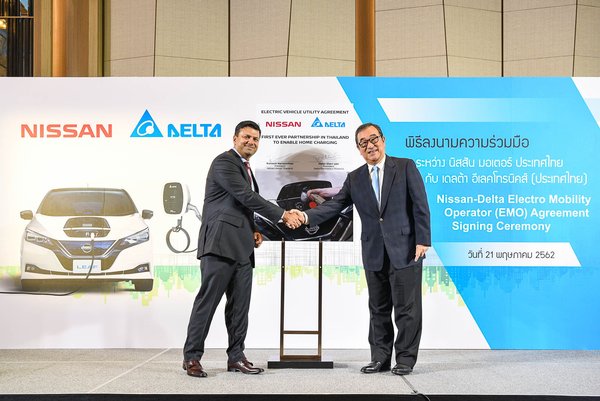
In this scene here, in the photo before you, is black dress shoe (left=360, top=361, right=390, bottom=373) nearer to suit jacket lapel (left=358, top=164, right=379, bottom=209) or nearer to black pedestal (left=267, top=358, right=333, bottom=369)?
black pedestal (left=267, top=358, right=333, bottom=369)

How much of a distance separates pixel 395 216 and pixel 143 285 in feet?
7.39

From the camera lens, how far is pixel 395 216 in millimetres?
4824

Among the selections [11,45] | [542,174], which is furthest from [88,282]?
[11,45]

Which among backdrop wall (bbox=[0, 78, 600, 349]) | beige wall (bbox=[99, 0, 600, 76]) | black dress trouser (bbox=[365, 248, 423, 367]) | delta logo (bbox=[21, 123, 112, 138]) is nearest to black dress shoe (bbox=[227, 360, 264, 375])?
black dress trouser (bbox=[365, 248, 423, 367])

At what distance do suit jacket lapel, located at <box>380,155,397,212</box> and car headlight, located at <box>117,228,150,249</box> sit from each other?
2089mm

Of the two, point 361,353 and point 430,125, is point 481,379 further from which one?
point 430,125

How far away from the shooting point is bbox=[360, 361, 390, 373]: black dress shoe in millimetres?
4718

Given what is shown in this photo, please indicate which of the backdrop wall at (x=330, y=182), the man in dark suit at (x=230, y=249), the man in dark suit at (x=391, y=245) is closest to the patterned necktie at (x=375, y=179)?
the man in dark suit at (x=391, y=245)

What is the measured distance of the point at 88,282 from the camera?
19.4 feet

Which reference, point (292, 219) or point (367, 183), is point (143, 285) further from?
point (367, 183)

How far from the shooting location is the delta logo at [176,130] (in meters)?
5.88

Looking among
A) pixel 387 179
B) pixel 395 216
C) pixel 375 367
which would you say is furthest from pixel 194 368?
pixel 387 179

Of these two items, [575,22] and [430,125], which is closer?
[430,125]

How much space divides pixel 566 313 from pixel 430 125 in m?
1.84
